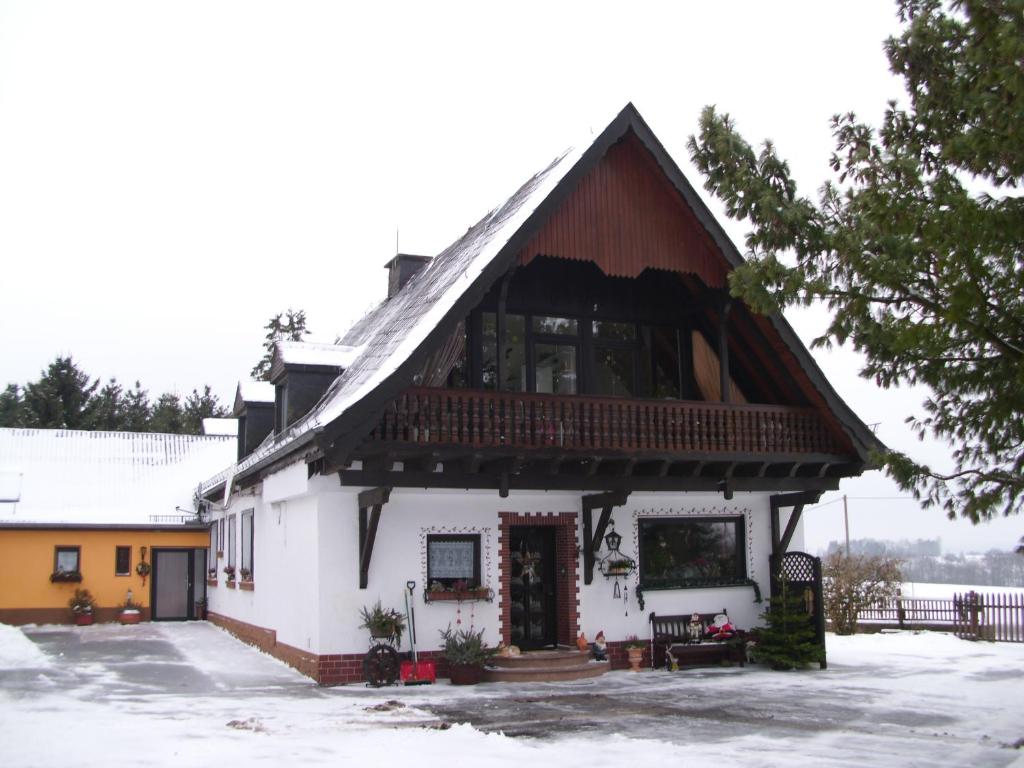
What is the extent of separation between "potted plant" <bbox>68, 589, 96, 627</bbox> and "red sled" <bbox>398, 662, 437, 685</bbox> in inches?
603

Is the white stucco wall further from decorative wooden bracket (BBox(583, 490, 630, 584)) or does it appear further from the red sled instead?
the red sled

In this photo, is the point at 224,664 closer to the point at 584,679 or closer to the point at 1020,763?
the point at 584,679

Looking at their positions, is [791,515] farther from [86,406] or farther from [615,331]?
[86,406]

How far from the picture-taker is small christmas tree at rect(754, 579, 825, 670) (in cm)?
1617

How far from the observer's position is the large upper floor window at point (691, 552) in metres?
17.0

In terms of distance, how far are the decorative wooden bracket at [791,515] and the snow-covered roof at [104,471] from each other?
17.4m

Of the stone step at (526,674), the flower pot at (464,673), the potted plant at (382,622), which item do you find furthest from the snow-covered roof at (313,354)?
the stone step at (526,674)

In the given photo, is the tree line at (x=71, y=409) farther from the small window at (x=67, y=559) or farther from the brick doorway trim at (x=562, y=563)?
the brick doorway trim at (x=562, y=563)

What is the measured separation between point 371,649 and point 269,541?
17.2 feet

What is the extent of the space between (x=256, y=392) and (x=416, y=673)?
914 cm

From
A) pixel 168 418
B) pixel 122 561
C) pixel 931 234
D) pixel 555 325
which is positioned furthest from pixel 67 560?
pixel 168 418

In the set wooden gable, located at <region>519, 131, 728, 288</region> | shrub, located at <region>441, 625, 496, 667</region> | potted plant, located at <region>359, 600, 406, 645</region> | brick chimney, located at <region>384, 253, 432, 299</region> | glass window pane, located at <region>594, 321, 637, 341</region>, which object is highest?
brick chimney, located at <region>384, 253, 432, 299</region>

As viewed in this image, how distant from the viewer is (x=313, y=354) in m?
17.5

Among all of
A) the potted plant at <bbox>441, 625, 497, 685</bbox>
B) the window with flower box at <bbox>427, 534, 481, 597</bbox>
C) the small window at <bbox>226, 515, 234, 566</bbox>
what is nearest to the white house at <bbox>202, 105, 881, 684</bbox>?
the window with flower box at <bbox>427, 534, 481, 597</bbox>
